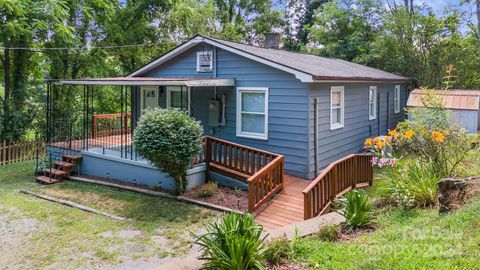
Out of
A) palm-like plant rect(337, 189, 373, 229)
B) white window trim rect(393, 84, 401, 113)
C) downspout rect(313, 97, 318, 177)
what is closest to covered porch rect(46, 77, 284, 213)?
downspout rect(313, 97, 318, 177)

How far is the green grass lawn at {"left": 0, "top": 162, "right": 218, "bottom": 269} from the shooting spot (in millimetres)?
5664

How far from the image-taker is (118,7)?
19391 mm

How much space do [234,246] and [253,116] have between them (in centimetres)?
663

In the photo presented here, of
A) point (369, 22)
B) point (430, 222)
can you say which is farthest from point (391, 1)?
point (430, 222)

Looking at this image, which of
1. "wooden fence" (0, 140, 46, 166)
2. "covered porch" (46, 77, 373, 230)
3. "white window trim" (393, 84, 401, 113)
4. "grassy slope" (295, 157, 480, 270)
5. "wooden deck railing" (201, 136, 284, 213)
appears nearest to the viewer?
"grassy slope" (295, 157, 480, 270)

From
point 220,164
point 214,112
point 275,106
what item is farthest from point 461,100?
point 220,164

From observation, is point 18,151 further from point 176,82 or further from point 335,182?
point 335,182

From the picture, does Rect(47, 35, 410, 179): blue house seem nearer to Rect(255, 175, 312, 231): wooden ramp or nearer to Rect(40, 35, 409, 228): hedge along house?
Rect(40, 35, 409, 228): hedge along house

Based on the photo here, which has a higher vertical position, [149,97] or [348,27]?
[348,27]

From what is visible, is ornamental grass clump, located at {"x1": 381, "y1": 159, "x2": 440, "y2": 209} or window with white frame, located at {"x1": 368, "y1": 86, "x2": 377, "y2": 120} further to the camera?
window with white frame, located at {"x1": 368, "y1": 86, "x2": 377, "y2": 120}

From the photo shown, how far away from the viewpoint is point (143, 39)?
20125mm

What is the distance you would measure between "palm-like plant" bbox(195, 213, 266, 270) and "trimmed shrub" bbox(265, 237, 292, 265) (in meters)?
0.09

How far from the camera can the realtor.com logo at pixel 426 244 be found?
150 inches

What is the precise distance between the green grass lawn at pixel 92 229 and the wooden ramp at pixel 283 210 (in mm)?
1061
